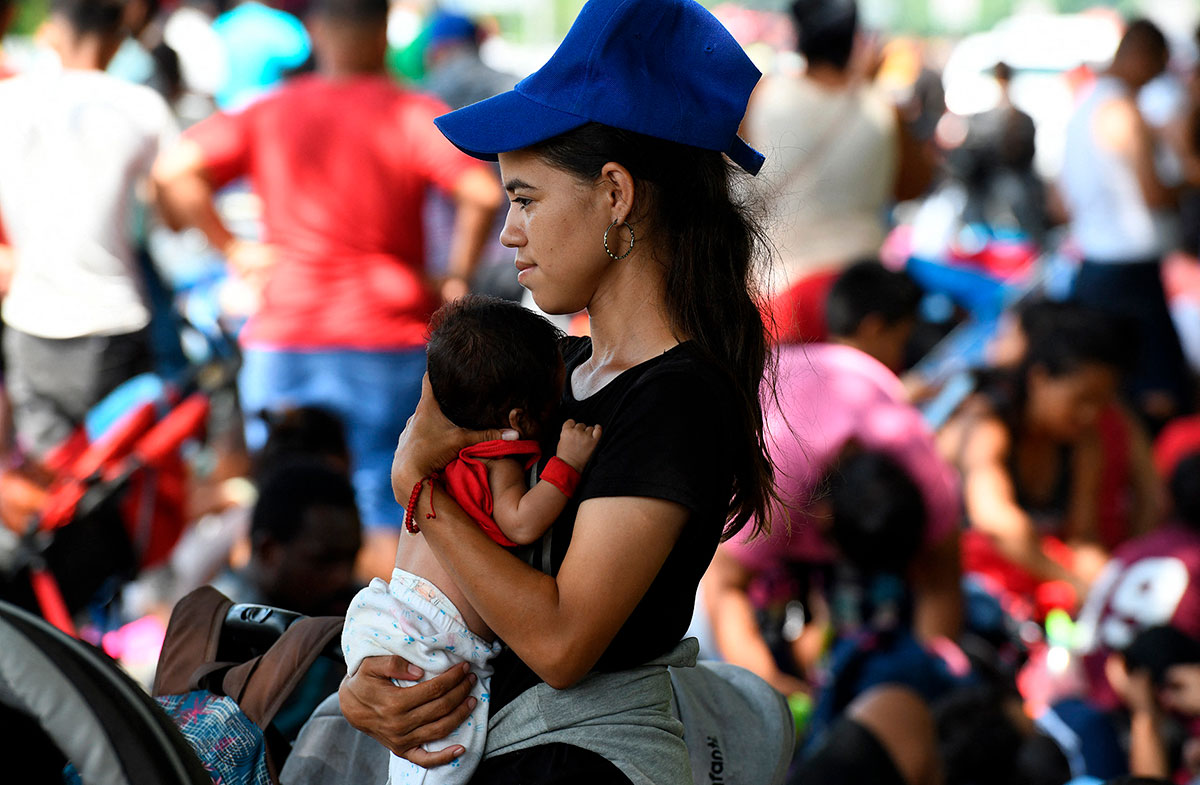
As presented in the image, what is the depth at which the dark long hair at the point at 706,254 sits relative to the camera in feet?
5.53

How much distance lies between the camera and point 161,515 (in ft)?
13.8

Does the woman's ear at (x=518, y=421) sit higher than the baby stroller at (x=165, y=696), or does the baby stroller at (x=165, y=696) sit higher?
the woman's ear at (x=518, y=421)

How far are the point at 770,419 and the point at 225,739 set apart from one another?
1793 mm

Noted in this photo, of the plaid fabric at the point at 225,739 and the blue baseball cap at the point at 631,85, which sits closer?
the blue baseball cap at the point at 631,85

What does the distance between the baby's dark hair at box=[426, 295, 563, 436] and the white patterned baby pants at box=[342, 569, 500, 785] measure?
0.68ft

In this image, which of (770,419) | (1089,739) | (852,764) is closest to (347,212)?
(770,419)

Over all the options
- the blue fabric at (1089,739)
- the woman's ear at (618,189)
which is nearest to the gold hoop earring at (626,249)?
the woman's ear at (618,189)

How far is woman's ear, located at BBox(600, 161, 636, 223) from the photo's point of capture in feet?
5.50

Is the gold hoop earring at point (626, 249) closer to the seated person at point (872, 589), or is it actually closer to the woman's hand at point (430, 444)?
the woman's hand at point (430, 444)

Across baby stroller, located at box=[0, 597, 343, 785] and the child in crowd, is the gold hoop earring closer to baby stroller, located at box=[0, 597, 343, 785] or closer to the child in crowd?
the child in crowd

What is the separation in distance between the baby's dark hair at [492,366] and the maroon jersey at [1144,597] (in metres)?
2.48

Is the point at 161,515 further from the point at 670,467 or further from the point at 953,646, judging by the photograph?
the point at 670,467

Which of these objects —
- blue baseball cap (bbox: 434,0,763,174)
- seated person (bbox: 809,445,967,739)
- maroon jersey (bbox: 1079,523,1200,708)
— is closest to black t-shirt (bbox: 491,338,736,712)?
blue baseball cap (bbox: 434,0,763,174)

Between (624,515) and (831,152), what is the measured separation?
12.4ft
